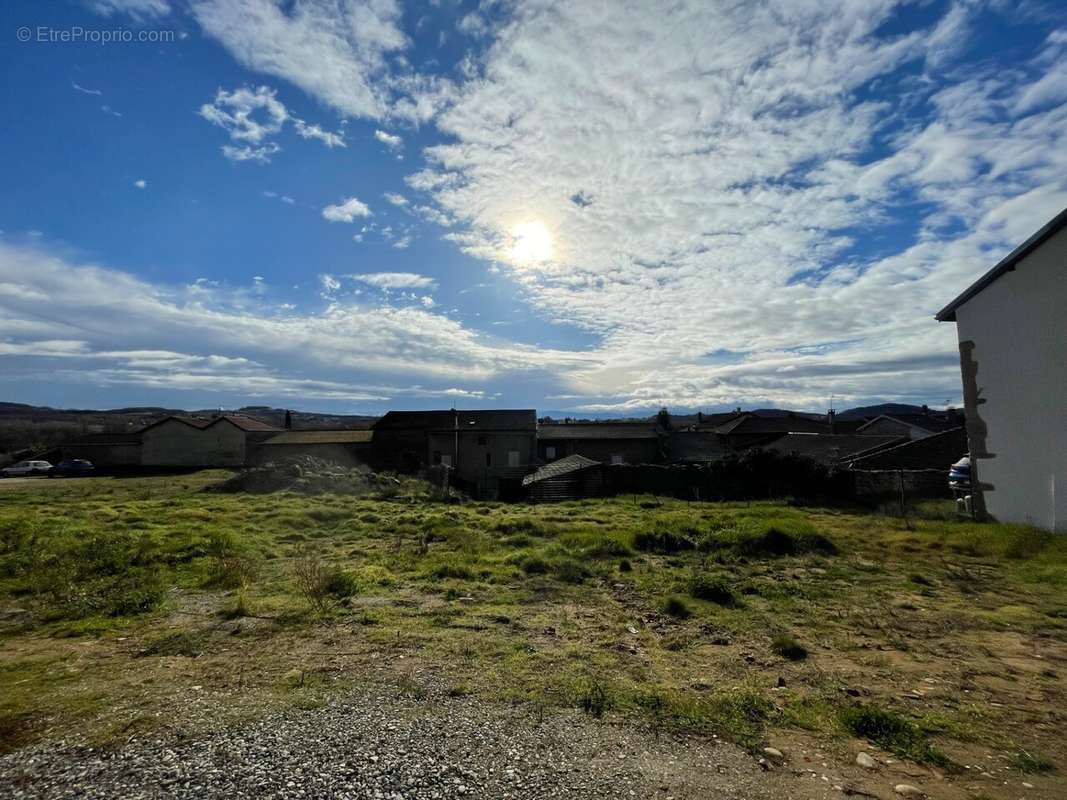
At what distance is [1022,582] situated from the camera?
10156 millimetres

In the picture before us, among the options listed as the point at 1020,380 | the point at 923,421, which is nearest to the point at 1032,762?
the point at 1020,380

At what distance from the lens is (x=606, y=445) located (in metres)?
45.8

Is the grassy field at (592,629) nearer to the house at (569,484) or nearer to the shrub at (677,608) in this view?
the shrub at (677,608)

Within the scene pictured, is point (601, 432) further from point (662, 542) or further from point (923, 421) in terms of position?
point (662, 542)

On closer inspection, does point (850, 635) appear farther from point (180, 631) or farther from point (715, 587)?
point (180, 631)

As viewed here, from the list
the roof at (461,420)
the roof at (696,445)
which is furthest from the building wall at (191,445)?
the roof at (696,445)

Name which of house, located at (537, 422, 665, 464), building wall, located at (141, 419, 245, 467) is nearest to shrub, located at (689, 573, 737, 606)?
house, located at (537, 422, 665, 464)

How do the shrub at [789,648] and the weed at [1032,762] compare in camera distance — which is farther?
the shrub at [789,648]

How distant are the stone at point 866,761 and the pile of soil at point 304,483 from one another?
2484 cm

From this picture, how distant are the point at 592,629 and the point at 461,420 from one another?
3979 centimetres

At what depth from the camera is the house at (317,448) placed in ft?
143

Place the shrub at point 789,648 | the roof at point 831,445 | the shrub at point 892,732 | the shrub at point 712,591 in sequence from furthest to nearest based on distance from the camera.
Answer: the roof at point 831,445
the shrub at point 712,591
the shrub at point 789,648
the shrub at point 892,732

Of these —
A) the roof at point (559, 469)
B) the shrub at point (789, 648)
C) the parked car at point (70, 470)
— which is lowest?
the parked car at point (70, 470)

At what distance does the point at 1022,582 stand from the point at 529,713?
1045cm
